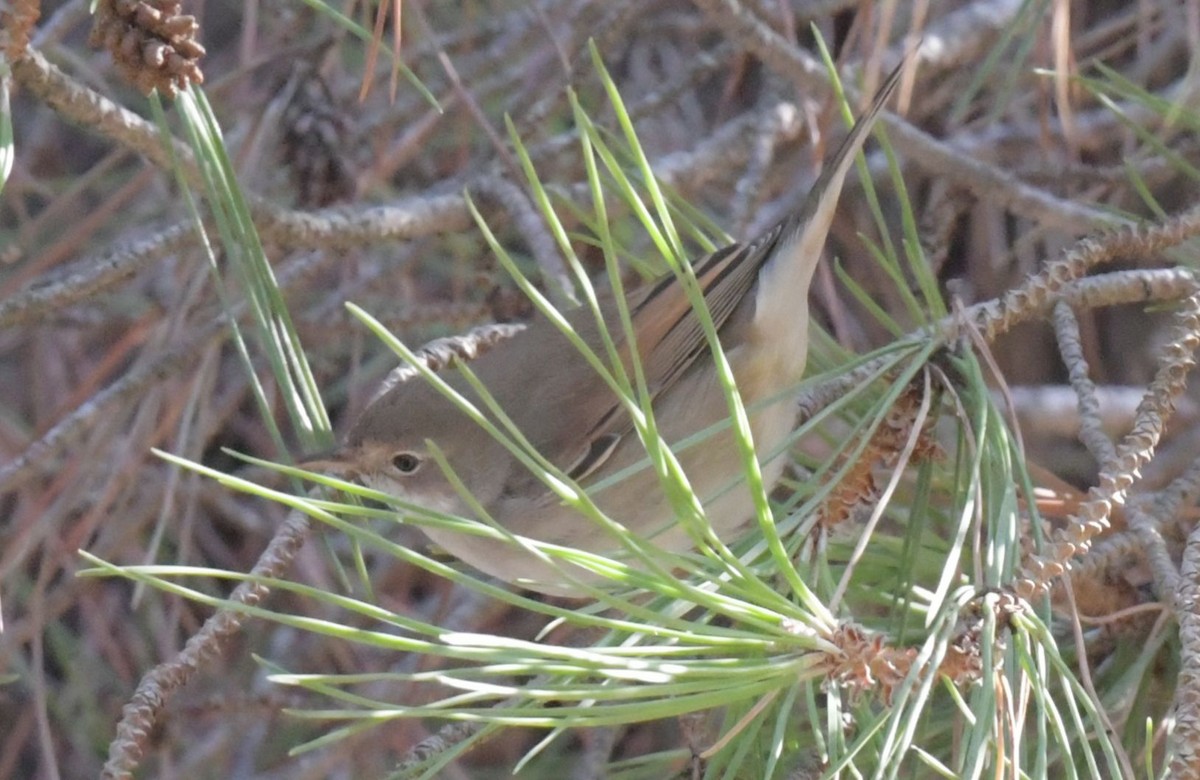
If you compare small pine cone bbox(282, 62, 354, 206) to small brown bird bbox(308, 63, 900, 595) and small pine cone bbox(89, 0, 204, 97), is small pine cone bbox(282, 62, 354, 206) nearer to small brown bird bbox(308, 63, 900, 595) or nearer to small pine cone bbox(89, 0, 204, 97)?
small brown bird bbox(308, 63, 900, 595)

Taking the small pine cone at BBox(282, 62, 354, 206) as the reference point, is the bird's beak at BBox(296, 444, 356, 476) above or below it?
below

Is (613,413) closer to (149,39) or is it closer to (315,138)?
(315,138)

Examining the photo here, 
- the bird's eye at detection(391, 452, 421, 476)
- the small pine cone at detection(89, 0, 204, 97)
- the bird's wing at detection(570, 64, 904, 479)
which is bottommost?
the bird's eye at detection(391, 452, 421, 476)

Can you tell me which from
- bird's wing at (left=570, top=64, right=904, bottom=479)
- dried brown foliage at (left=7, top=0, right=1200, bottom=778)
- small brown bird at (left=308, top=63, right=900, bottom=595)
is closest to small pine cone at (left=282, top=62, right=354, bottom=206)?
dried brown foliage at (left=7, top=0, right=1200, bottom=778)

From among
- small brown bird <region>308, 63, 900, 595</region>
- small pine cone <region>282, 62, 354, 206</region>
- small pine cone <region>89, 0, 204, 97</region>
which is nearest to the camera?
small pine cone <region>89, 0, 204, 97</region>

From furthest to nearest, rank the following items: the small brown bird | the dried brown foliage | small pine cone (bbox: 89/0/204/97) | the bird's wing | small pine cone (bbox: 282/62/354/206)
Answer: small pine cone (bbox: 282/62/354/206) < the small brown bird < the bird's wing < the dried brown foliage < small pine cone (bbox: 89/0/204/97)

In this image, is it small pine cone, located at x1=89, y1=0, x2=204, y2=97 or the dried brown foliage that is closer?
small pine cone, located at x1=89, y1=0, x2=204, y2=97
